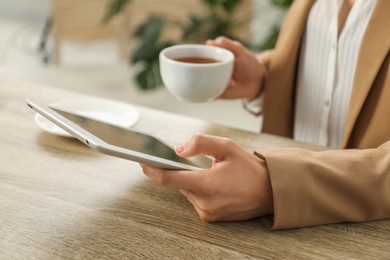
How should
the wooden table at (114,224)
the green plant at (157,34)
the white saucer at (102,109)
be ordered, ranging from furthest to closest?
the green plant at (157,34) → the white saucer at (102,109) → the wooden table at (114,224)

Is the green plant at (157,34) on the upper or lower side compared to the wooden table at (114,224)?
lower

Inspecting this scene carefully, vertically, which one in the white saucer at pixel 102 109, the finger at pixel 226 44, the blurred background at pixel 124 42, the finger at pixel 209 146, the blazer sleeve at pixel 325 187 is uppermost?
the finger at pixel 226 44

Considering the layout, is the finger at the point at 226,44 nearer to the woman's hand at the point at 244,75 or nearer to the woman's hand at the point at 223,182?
the woman's hand at the point at 244,75

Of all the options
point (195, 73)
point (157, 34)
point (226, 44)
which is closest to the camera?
point (195, 73)

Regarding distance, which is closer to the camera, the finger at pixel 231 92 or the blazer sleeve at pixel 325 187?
the blazer sleeve at pixel 325 187

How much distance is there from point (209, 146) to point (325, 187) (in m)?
0.18

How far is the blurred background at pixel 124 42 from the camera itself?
110 inches

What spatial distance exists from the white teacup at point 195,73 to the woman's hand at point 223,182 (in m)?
0.23

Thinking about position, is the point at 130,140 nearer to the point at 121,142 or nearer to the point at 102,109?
the point at 121,142

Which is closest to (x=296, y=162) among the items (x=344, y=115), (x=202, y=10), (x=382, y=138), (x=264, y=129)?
(x=382, y=138)

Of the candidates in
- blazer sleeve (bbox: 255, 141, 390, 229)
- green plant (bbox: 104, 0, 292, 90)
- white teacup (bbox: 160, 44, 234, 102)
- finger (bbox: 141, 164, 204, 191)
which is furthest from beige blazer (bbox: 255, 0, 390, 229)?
green plant (bbox: 104, 0, 292, 90)

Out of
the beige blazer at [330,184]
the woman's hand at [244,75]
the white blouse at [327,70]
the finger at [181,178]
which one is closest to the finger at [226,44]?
the woman's hand at [244,75]

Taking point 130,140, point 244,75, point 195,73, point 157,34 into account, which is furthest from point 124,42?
point 130,140

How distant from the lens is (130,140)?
2.52 feet
